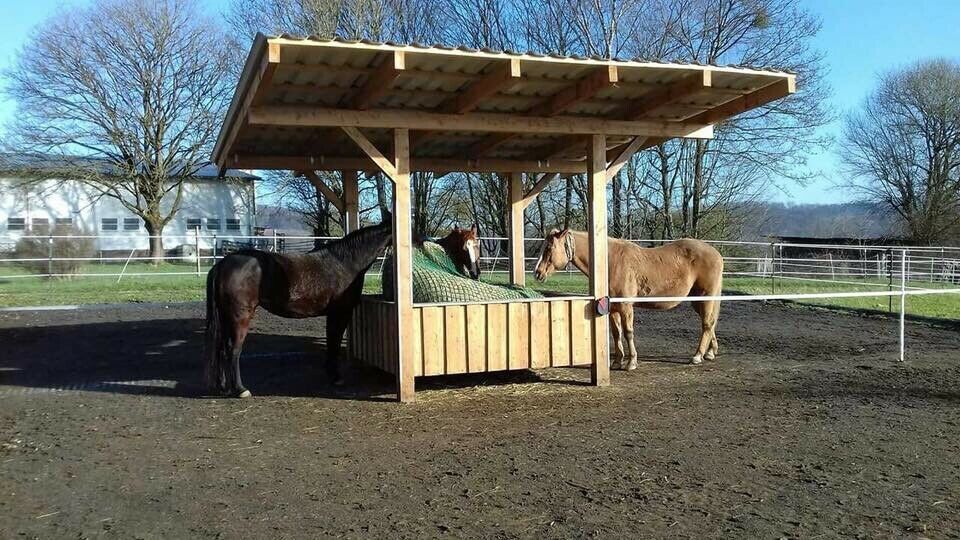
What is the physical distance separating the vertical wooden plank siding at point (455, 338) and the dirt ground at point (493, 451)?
36 cm

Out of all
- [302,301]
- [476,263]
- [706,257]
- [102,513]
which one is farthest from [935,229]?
[102,513]

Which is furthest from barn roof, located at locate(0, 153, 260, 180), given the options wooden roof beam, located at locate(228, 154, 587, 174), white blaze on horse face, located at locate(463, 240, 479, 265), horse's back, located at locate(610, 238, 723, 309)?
horse's back, located at locate(610, 238, 723, 309)

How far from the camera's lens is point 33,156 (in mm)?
28562

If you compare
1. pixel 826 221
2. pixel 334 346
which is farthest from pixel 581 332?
pixel 826 221

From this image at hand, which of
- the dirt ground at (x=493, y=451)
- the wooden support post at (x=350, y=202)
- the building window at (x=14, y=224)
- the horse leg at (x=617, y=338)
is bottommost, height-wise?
the dirt ground at (x=493, y=451)

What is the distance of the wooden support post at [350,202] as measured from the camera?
365 inches

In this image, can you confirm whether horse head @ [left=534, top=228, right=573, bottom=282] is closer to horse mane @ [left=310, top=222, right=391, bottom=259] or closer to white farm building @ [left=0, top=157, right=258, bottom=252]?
horse mane @ [left=310, top=222, right=391, bottom=259]

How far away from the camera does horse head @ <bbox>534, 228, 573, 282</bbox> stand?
8.45m

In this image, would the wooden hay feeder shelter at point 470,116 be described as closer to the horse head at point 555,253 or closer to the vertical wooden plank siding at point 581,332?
the vertical wooden plank siding at point 581,332

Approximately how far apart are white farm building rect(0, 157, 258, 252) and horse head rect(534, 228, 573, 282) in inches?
1038

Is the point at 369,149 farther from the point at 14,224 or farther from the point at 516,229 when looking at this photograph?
the point at 14,224

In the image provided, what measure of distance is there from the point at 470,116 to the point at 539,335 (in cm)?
226

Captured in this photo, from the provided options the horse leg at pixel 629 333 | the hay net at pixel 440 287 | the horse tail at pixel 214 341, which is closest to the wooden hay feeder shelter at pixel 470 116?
the hay net at pixel 440 287

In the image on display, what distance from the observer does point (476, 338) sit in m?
6.77
